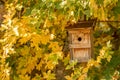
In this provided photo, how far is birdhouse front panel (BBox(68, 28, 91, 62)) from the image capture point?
6.70ft

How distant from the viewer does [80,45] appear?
6.76 feet

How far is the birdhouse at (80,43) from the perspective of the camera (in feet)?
6.64

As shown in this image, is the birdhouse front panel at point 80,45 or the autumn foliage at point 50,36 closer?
the autumn foliage at point 50,36

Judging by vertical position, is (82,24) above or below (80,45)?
above

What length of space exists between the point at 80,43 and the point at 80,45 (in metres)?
0.02

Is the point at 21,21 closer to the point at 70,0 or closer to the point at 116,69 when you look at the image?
the point at 70,0

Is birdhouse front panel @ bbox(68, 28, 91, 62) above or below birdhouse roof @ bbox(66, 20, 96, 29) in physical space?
below

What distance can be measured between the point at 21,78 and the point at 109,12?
797mm

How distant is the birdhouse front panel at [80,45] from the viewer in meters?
2.04

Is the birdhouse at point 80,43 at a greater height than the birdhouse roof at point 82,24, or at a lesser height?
lesser

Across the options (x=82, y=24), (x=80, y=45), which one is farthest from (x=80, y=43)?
(x=82, y=24)

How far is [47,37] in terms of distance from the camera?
6.83 feet

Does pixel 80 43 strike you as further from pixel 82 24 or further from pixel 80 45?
pixel 82 24

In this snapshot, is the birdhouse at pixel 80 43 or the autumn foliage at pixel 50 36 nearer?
the autumn foliage at pixel 50 36
